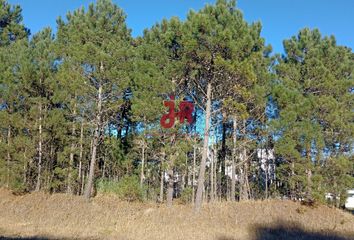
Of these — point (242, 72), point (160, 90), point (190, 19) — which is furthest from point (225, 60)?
point (160, 90)

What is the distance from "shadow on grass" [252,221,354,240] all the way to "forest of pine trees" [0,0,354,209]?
3520 millimetres

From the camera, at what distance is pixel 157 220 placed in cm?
1406

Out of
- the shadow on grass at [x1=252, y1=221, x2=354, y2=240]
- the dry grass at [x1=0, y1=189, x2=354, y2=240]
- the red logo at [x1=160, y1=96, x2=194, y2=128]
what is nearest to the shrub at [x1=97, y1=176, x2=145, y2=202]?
the dry grass at [x1=0, y1=189, x2=354, y2=240]

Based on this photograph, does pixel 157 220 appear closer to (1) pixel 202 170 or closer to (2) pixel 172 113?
(1) pixel 202 170

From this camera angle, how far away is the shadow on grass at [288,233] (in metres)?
12.3

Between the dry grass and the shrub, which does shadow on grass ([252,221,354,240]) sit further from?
the shrub

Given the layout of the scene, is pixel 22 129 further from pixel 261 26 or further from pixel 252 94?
pixel 261 26

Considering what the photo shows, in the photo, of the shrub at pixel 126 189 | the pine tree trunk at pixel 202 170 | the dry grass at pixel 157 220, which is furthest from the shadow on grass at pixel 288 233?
the shrub at pixel 126 189

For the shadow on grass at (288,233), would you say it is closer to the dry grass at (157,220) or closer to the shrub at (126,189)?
the dry grass at (157,220)

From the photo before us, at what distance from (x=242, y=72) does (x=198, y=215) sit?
19.9ft

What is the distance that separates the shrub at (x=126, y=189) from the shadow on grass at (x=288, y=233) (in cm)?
790

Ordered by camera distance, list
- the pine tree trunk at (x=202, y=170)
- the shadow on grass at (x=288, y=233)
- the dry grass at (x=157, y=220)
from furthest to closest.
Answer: the pine tree trunk at (x=202, y=170), the shadow on grass at (x=288, y=233), the dry grass at (x=157, y=220)

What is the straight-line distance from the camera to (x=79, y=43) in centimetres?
1909

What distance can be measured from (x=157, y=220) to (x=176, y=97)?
6570mm
